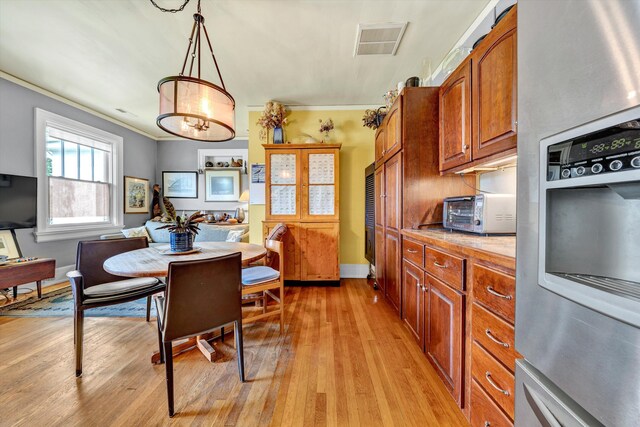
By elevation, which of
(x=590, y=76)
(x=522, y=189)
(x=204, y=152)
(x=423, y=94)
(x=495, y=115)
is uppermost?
(x=204, y=152)

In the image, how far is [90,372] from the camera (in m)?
1.69

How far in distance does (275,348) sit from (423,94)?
7.97 feet

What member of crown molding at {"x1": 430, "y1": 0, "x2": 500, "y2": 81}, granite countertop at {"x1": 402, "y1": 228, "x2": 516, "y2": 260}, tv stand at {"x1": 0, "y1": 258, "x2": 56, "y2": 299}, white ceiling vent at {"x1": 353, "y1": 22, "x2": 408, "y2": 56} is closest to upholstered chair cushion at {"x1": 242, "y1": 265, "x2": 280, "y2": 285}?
granite countertop at {"x1": 402, "y1": 228, "x2": 516, "y2": 260}

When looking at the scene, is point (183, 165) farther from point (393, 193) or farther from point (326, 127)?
point (393, 193)

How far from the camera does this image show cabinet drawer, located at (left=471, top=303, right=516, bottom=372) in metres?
0.97

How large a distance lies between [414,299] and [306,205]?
1.99 m

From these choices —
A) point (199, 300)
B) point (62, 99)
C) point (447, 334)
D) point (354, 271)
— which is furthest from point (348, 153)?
point (62, 99)

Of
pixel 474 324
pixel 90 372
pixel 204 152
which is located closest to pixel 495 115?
pixel 474 324

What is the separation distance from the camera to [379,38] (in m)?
2.31

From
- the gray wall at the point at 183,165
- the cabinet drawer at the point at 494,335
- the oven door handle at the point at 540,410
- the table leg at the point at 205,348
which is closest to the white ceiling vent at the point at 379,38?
the cabinet drawer at the point at 494,335

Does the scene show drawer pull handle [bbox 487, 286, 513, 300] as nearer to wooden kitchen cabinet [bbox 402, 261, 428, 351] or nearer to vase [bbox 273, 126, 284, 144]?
wooden kitchen cabinet [bbox 402, 261, 428, 351]

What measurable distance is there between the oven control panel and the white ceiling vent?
2159 mm

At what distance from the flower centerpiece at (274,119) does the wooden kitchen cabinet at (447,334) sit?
9.51ft

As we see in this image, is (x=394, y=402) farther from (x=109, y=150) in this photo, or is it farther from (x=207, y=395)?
(x=109, y=150)
